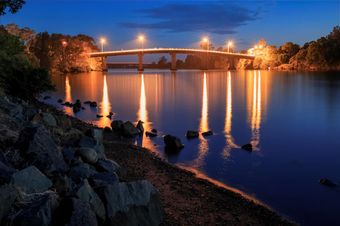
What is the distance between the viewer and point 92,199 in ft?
25.5

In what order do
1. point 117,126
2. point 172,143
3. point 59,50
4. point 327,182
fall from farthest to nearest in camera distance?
point 59,50, point 117,126, point 172,143, point 327,182

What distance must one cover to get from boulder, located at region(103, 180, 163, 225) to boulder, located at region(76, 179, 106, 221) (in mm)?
173

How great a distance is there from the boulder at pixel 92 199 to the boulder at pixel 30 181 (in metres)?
1.00

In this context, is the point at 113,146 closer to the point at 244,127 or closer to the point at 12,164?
the point at 12,164

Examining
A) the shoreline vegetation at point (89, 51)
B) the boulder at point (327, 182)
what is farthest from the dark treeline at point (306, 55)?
the boulder at point (327, 182)

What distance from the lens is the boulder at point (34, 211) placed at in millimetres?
6805

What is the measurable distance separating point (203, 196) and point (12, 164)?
19.5 ft

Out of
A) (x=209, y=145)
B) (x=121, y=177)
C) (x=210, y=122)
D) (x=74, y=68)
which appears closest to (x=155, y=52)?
(x=74, y=68)

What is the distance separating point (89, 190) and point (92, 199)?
0.21 m

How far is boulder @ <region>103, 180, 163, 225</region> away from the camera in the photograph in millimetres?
8086

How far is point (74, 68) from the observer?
14050 cm

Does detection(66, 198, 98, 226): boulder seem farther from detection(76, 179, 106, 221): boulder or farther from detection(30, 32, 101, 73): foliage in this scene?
detection(30, 32, 101, 73): foliage

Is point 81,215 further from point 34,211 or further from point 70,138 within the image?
point 70,138

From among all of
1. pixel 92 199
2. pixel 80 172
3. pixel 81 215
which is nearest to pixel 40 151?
pixel 80 172
